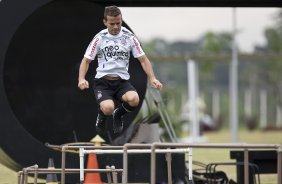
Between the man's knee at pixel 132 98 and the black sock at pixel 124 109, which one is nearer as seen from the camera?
the man's knee at pixel 132 98

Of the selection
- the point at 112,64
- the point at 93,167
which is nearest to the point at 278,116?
the point at 93,167

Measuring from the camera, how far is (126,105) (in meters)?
11.7

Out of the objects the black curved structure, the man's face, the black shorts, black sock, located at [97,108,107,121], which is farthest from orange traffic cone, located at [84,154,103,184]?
the man's face

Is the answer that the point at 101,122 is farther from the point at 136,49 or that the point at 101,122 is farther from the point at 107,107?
the point at 136,49

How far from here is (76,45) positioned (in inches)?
588

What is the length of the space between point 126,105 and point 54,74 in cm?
342

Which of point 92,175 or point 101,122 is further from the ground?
point 101,122

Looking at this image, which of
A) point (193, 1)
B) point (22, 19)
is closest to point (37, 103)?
point (22, 19)

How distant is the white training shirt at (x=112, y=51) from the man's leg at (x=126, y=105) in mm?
295

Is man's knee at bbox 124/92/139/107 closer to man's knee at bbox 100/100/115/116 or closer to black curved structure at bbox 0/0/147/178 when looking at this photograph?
man's knee at bbox 100/100/115/116

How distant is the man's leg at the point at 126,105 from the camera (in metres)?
11.5

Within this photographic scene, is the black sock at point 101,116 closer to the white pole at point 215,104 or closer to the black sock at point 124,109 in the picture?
the black sock at point 124,109

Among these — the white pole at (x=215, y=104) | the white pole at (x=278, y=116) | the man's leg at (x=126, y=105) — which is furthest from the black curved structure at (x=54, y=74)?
the white pole at (x=215, y=104)

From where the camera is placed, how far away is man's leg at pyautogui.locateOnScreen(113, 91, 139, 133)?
11.5 m
